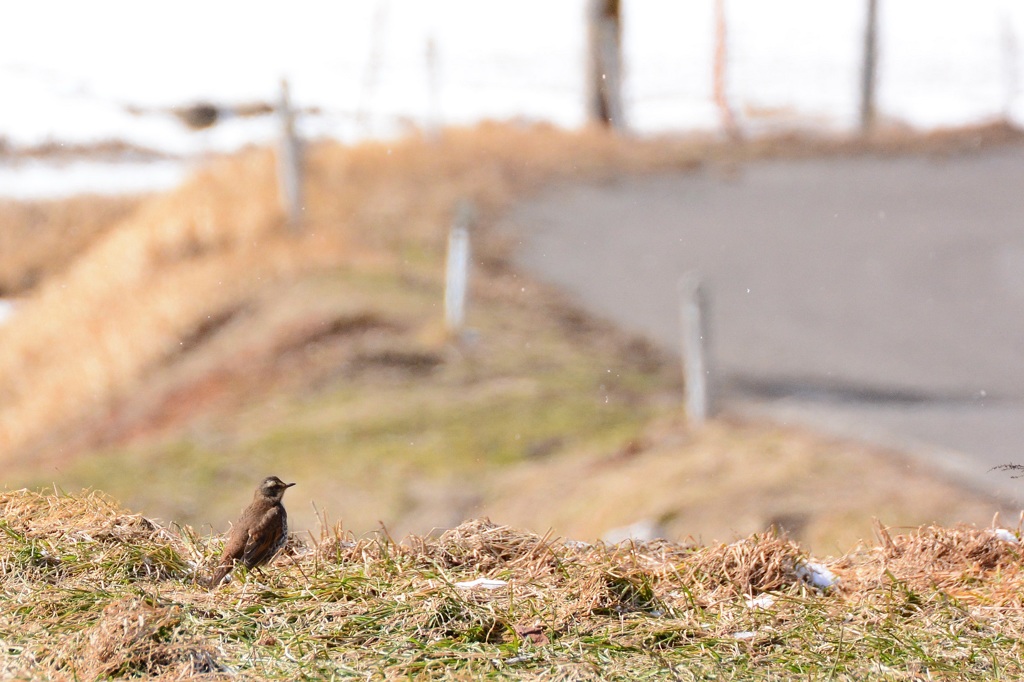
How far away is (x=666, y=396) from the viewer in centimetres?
1176

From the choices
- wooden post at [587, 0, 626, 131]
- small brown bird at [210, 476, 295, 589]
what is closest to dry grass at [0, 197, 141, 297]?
wooden post at [587, 0, 626, 131]

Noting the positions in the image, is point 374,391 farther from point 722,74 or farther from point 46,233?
point 722,74

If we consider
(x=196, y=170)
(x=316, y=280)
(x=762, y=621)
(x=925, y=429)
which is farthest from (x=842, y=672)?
(x=196, y=170)

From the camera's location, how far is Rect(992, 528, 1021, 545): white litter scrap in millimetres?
4160

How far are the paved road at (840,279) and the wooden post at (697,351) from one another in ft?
2.83

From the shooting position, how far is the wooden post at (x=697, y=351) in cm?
1006

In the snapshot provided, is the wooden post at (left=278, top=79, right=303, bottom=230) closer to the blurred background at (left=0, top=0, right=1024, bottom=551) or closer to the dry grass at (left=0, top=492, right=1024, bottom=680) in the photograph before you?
the blurred background at (left=0, top=0, right=1024, bottom=551)

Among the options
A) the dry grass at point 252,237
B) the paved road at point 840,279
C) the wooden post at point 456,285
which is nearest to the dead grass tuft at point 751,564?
the paved road at point 840,279

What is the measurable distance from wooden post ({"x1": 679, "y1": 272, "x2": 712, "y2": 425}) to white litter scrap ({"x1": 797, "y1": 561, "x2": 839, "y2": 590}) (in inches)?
242

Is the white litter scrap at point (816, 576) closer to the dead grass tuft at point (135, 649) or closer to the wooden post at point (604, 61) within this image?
the dead grass tuft at point (135, 649)

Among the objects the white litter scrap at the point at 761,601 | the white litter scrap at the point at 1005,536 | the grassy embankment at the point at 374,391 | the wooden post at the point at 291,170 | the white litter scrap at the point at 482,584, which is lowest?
the grassy embankment at the point at 374,391

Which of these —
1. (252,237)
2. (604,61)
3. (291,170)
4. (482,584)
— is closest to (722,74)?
(604,61)

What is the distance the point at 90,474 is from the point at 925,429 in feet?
23.0

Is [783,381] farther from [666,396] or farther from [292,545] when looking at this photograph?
[292,545]
